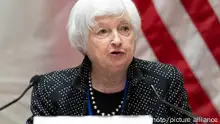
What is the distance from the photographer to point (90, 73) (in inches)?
50.9

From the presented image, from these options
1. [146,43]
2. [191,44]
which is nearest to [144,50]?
[146,43]

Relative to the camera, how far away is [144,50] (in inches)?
66.6

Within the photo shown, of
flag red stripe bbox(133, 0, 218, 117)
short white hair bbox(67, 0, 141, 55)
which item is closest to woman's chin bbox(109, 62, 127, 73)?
short white hair bbox(67, 0, 141, 55)

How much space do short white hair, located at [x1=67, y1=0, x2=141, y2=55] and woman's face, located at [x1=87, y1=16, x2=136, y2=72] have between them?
2 centimetres

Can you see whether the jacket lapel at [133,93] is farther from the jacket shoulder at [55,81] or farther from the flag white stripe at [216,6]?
the flag white stripe at [216,6]

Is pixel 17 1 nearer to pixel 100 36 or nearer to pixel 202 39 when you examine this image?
pixel 100 36

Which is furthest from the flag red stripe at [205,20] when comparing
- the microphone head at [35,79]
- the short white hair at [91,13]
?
the microphone head at [35,79]

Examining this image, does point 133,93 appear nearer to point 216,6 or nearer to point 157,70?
point 157,70

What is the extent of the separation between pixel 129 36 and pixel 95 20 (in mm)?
106

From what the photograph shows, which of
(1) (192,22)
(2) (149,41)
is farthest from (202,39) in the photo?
(2) (149,41)

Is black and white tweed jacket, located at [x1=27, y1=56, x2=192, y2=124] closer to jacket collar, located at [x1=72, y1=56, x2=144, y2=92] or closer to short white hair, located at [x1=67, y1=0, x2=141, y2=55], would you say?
jacket collar, located at [x1=72, y1=56, x2=144, y2=92]

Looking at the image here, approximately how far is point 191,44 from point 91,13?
647 mm

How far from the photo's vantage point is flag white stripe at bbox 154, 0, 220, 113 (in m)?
1.64

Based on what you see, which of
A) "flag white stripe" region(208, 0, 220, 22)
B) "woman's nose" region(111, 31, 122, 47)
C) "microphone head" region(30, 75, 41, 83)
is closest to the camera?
"woman's nose" region(111, 31, 122, 47)
